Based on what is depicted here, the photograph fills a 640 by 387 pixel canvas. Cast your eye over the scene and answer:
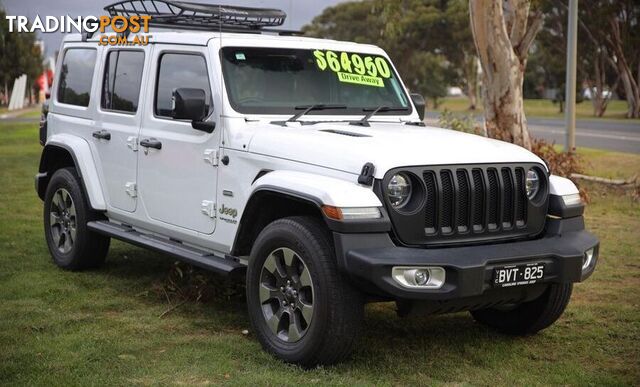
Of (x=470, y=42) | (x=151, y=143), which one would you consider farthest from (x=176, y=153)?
(x=470, y=42)

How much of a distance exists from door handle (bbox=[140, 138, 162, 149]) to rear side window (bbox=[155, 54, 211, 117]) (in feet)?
0.67

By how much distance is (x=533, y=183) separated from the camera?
5719mm

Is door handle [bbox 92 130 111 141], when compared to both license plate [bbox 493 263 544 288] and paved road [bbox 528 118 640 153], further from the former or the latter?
paved road [bbox 528 118 640 153]

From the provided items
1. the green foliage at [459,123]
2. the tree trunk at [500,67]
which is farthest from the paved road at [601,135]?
the tree trunk at [500,67]

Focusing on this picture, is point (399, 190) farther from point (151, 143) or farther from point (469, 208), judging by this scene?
point (151, 143)

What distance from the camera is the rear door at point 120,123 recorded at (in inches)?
279

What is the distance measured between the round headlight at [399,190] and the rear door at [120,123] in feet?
8.52

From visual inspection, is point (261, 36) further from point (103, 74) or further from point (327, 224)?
point (327, 224)

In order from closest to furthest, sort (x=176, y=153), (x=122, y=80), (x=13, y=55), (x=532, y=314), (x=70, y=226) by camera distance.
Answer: (x=532, y=314) → (x=176, y=153) → (x=122, y=80) → (x=70, y=226) → (x=13, y=55)

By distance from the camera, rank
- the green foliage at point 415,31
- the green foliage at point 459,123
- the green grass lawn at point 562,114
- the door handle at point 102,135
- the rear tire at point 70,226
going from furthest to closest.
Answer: the green foliage at point 415,31
the green grass lawn at point 562,114
the green foliage at point 459,123
the rear tire at point 70,226
the door handle at point 102,135

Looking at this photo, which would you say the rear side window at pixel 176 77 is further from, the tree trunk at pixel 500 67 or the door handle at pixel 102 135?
the tree trunk at pixel 500 67

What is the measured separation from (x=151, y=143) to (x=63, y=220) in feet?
5.74

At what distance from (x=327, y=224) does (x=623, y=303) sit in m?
3.28

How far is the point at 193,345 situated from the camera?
19.4 ft
